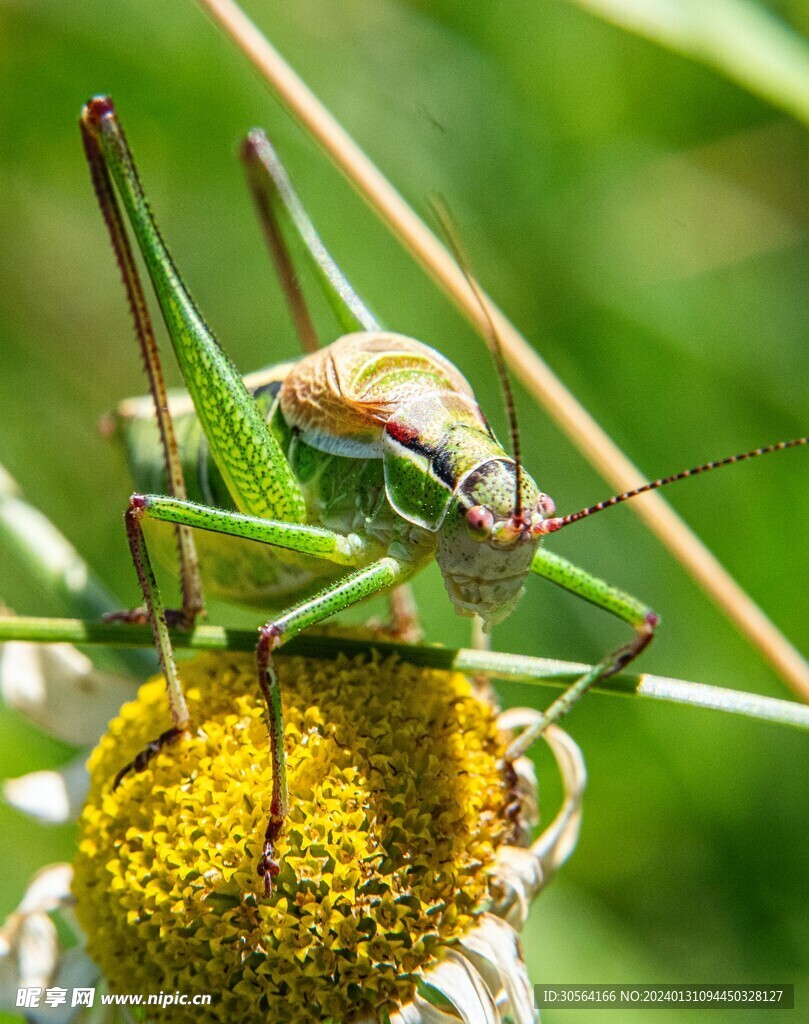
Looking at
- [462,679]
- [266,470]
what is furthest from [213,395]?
[462,679]

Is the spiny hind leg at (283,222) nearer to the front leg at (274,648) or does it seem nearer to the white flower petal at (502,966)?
the front leg at (274,648)

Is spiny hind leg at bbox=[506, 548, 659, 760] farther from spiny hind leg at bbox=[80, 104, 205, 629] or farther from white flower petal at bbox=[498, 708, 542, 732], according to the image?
spiny hind leg at bbox=[80, 104, 205, 629]

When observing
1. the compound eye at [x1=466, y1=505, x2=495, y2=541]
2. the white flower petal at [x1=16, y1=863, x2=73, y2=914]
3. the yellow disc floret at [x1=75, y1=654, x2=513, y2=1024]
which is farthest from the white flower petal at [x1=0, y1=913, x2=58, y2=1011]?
the compound eye at [x1=466, y1=505, x2=495, y2=541]

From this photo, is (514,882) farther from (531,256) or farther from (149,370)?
(531,256)

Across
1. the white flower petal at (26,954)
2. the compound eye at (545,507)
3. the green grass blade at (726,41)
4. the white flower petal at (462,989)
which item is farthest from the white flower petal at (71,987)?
the green grass blade at (726,41)

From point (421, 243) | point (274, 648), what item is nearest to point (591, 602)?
point (274, 648)

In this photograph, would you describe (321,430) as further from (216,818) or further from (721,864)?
(721,864)

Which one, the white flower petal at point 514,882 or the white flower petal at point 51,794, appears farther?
the white flower petal at point 51,794

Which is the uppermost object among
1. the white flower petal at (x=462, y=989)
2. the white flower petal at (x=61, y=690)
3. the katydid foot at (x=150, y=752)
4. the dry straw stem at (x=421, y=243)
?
the dry straw stem at (x=421, y=243)
